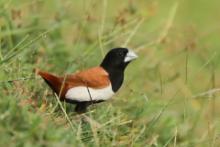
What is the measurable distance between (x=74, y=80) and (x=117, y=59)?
0.37m

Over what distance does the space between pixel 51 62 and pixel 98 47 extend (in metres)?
0.35

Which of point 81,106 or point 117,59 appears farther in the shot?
point 117,59

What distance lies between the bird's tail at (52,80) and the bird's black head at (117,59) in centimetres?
37

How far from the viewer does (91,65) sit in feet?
18.3

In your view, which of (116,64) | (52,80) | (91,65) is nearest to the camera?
(52,80)

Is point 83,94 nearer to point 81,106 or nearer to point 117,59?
point 81,106

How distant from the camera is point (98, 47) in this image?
5.64 meters

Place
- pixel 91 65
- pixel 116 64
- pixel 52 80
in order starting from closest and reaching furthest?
1. pixel 52 80
2. pixel 116 64
3. pixel 91 65

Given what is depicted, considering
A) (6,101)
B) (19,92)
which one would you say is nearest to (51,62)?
(19,92)

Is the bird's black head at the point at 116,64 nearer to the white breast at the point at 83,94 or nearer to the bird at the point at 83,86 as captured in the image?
the bird at the point at 83,86

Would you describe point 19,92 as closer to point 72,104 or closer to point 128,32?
point 72,104

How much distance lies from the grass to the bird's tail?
0.09 m

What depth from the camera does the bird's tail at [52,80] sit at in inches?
173

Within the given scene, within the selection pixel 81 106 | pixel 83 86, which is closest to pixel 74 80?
pixel 83 86
